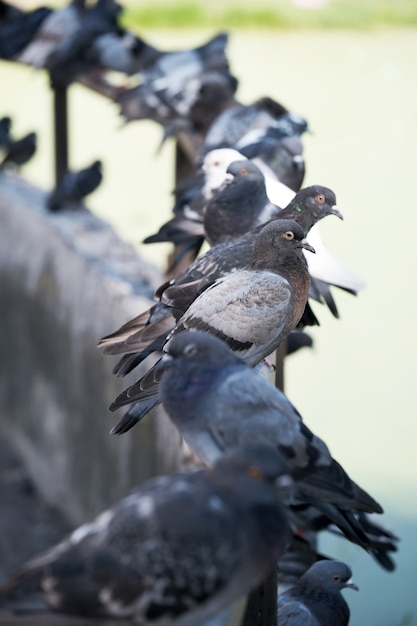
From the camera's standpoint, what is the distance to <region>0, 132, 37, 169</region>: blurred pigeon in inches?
328

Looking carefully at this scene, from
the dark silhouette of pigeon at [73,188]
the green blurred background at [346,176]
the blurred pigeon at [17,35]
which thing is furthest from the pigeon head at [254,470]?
the blurred pigeon at [17,35]

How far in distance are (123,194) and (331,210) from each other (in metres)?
6.90

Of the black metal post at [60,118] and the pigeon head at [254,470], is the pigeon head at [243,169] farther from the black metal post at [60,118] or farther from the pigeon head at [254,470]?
the black metal post at [60,118]

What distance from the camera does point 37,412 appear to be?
6844mm

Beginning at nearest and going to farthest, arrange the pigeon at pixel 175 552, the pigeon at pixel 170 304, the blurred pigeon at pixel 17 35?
1. the pigeon at pixel 175 552
2. the pigeon at pixel 170 304
3. the blurred pigeon at pixel 17 35

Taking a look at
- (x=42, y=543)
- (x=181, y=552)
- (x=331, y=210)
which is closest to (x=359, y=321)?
(x=42, y=543)

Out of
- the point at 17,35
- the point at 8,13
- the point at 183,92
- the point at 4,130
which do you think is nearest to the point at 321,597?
the point at 183,92

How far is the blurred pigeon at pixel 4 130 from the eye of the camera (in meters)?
8.52

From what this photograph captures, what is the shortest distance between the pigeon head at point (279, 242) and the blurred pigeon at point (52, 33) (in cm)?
400

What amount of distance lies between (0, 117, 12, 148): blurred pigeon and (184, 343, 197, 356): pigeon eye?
643 centimetres

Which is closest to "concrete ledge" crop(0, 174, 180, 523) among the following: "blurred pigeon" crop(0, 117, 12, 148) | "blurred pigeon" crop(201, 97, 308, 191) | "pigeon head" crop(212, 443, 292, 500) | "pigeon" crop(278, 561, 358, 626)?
"blurred pigeon" crop(201, 97, 308, 191)

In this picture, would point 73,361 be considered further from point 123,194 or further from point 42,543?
point 123,194

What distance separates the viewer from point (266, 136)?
199 inches

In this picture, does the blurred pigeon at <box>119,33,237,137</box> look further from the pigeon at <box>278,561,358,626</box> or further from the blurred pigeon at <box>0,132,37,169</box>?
the pigeon at <box>278,561,358,626</box>
